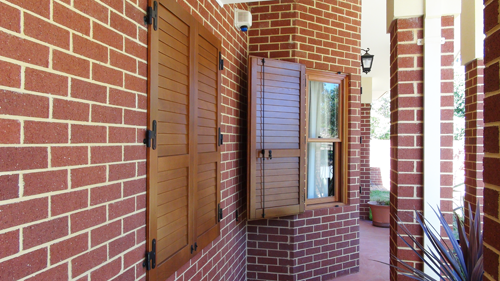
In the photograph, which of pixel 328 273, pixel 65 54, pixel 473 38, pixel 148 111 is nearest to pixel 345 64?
pixel 473 38

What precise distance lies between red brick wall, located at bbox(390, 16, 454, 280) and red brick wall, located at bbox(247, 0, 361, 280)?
1.39 m

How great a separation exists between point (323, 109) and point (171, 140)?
98.4 inches

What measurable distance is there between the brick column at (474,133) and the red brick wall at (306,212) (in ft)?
4.01

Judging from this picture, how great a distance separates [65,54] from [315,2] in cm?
311

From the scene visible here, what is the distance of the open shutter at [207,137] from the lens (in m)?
2.12

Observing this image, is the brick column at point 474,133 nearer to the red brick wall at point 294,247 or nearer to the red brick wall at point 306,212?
the red brick wall at point 306,212

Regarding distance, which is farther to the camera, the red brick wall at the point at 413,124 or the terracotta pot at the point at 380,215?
the terracotta pot at the point at 380,215

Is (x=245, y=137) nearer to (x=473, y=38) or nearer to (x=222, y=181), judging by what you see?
(x=222, y=181)

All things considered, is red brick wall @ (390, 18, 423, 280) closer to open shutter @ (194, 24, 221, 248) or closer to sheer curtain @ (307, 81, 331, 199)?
open shutter @ (194, 24, 221, 248)

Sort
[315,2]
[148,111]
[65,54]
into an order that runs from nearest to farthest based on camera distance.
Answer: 1. [65,54]
2. [148,111]
3. [315,2]

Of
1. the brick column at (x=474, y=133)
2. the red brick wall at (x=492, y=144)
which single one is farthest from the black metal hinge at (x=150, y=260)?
the brick column at (x=474, y=133)

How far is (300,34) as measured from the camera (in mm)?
3426

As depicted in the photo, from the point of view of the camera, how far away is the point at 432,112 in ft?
6.90

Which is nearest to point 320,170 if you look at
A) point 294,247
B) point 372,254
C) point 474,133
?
point 294,247
